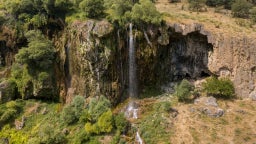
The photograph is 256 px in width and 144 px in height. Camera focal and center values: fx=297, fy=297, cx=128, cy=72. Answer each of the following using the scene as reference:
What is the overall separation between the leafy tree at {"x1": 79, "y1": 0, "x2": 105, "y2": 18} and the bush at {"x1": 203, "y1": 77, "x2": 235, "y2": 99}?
1494 cm

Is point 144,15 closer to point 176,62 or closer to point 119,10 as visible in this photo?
point 119,10

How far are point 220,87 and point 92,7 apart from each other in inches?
671

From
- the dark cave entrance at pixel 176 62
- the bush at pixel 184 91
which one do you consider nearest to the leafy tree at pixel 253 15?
the dark cave entrance at pixel 176 62

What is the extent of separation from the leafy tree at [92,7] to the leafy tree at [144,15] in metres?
3.74

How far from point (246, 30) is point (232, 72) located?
5.94 meters

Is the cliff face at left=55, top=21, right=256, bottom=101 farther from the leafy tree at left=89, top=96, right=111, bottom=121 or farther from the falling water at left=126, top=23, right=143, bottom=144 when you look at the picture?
the leafy tree at left=89, top=96, right=111, bottom=121

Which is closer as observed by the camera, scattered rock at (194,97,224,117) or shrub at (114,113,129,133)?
shrub at (114,113,129,133)

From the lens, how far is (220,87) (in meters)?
33.4

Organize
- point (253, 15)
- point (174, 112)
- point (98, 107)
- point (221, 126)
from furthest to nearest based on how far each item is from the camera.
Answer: point (253, 15) → point (174, 112) → point (98, 107) → point (221, 126)

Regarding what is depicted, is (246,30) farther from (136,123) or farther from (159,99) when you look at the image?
(136,123)

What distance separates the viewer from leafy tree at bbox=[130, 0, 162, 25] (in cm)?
3397

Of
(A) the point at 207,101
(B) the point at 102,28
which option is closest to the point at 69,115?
(B) the point at 102,28

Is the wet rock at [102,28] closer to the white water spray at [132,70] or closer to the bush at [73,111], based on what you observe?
the white water spray at [132,70]

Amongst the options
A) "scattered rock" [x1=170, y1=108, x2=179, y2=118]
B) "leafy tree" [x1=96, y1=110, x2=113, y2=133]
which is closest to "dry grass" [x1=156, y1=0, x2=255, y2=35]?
"scattered rock" [x1=170, y1=108, x2=179, y2=118]
